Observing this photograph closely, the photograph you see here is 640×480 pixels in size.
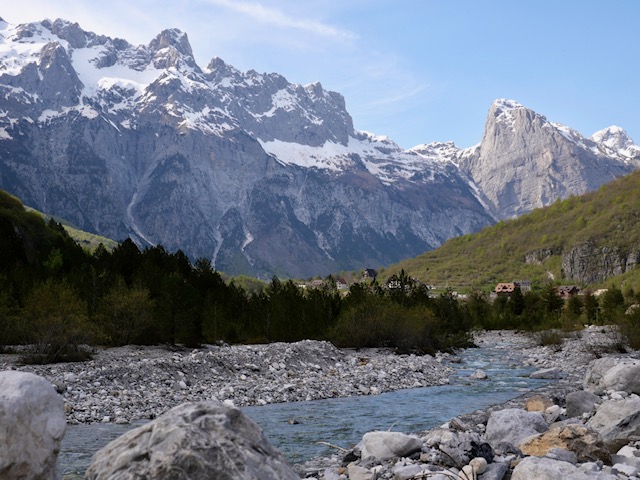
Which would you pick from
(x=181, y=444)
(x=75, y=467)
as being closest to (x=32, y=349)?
(x=75, y=467)

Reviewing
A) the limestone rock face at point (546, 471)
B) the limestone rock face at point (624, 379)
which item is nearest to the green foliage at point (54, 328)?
the limestone rock face at point (624, 379)

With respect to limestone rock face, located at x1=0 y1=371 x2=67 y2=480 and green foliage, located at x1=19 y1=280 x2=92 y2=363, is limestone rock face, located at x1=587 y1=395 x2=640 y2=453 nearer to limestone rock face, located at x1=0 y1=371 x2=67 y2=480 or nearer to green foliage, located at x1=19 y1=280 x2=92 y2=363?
limestone rock face, located at x1=0 y1=371 x2=67 y2=480

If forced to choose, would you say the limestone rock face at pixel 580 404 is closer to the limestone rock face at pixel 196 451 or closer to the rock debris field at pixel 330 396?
the rock debris field at pixel 330 396

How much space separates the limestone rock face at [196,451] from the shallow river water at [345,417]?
953 cm

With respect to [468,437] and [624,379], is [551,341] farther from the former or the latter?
[468,437]

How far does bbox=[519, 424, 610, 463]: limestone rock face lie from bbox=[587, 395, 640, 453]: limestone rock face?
72.7 inches

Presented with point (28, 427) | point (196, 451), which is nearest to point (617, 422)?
point (196, 451)

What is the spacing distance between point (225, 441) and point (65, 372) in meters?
30.8

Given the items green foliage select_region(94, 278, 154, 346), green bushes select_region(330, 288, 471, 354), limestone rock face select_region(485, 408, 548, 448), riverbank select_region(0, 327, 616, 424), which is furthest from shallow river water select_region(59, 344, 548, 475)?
green foliage select_region(94, 278, 154, 346)

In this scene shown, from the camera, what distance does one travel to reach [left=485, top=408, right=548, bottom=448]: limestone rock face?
17281mm

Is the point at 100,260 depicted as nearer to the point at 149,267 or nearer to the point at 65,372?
the point at 149,267

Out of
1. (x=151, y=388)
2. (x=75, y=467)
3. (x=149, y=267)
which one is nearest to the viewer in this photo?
(x=75, y=467)

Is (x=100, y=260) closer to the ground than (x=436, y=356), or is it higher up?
higher up

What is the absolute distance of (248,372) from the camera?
39281mm
